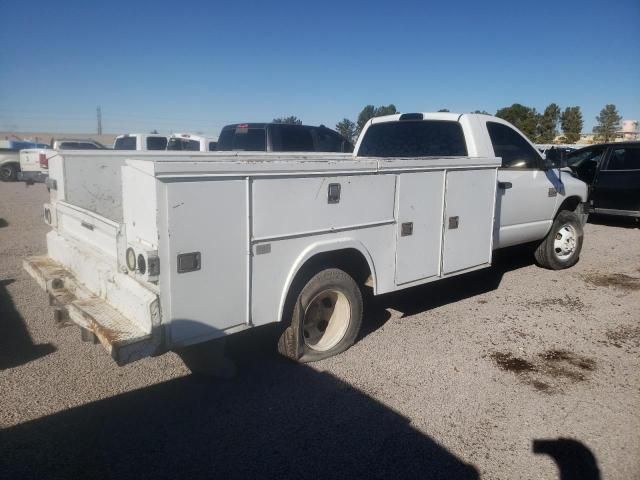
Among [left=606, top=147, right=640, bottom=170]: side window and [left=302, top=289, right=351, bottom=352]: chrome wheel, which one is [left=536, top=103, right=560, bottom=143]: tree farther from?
[left=302, top=289, right=351, bottom=352]: chrome wheel

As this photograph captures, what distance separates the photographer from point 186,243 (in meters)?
3.29

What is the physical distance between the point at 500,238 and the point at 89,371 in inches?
189

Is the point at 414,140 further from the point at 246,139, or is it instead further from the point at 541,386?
the point at 246,139

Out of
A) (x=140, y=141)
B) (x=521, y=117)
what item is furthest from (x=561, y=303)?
(x=521, y=117)

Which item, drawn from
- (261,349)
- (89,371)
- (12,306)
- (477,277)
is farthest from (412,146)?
(12,306)

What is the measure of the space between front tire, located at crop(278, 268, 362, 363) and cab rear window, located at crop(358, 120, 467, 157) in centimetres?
239

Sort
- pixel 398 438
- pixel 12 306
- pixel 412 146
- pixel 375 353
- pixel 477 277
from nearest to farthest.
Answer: pixel 398 438, pixel 375 353, pixel 12 306, pixel 412 146, pixel 477 277

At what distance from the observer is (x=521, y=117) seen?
42.0 m

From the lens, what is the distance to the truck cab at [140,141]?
1708cm

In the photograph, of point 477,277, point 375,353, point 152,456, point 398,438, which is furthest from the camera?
point 477,277

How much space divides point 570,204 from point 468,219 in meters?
3.43

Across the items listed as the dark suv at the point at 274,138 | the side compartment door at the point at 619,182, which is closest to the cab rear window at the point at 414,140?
the dark suv at the point at 274,138

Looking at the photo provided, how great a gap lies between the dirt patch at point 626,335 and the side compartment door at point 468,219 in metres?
1.41

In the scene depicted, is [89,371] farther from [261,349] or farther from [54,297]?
[261,349]
